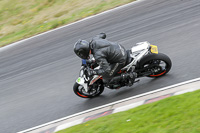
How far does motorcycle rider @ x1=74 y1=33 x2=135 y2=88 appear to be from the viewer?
5926 mm

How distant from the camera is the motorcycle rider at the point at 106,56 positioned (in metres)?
5.93

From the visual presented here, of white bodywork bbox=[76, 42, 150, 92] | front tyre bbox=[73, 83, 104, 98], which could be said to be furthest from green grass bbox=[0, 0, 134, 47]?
white bodywork bbox=[76, 42, 150, 92]

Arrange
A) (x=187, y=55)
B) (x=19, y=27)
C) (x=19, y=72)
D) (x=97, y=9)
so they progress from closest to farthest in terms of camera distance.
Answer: (x=187, y=55) < (x=19, y=72) < (x=97, y=9) < (x=19, y=27)

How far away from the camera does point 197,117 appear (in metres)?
4.48

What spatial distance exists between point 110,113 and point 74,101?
147 cm

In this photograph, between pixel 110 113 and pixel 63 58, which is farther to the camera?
pixel 63 58

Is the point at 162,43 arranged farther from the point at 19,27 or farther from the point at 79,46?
the point at 19,27

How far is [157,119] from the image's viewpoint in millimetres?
4824

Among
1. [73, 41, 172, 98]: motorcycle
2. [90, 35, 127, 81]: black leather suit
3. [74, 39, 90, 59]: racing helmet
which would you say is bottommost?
[73, 41, 172, 98]: motorcycle

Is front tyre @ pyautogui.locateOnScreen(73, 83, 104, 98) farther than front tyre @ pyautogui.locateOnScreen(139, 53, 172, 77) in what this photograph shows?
Yes

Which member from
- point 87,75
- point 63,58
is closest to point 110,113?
point 87,75

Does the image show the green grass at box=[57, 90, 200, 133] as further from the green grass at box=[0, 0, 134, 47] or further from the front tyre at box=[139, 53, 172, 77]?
the green grass at box=[0, 0, 134, 47]

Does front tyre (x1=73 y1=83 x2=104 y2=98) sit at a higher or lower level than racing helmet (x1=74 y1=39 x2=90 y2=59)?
lower

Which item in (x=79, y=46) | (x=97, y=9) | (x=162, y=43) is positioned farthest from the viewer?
(x=97, y=9)
